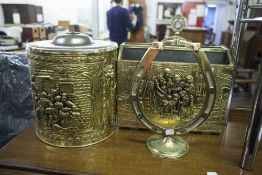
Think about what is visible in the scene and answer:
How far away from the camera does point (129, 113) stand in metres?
0.69

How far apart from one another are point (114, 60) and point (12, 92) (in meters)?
0.56

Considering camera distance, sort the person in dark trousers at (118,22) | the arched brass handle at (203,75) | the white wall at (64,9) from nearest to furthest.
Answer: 1. the arched brass handle at (203,75)
2. the white wall at (64,9)
3. the person in dark trousers at (118,22)

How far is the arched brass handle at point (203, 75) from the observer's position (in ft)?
1.67

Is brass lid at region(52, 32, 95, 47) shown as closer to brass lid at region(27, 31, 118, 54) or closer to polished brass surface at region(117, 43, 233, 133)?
brass lid at region(27, 31, 118, 54)

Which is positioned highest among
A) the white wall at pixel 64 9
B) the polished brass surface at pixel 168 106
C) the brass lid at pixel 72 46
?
the white wall at pixel 64 9

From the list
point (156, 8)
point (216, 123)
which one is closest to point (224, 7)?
point (156, 8)

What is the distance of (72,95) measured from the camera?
56cm

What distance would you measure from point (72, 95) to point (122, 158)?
0.21m

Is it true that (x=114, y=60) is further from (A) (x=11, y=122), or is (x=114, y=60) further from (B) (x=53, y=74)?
(A) (x=11, y=122)

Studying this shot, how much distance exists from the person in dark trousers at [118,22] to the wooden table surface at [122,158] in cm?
178

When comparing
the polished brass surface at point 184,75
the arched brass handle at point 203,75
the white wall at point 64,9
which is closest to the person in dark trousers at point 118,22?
the white wall at point 64,9

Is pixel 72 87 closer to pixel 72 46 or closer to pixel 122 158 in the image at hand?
pixel 72 46

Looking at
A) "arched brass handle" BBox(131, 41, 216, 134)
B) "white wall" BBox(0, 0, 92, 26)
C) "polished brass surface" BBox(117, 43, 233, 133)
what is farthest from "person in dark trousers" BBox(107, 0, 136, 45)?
"arched brass handle" BBox(131, 41, 216, 134)

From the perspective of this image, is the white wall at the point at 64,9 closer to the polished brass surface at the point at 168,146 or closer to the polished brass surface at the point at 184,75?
the polished brass surface at the point at 184,75
